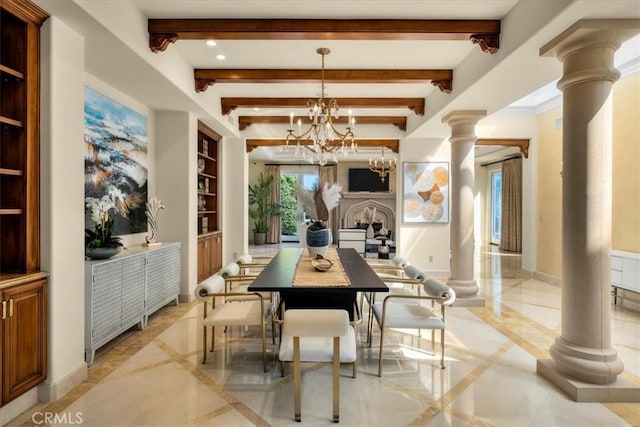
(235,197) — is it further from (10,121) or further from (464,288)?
(10,121)

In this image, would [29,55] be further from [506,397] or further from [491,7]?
[506,397]

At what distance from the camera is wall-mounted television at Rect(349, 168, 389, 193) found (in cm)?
1233

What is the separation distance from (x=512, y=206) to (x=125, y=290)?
10302mm

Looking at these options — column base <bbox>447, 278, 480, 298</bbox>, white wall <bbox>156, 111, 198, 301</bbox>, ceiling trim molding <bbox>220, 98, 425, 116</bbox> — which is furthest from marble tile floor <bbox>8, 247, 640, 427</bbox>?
ceiling trim molding <bbox>220, 98, 425, 116</bbox>

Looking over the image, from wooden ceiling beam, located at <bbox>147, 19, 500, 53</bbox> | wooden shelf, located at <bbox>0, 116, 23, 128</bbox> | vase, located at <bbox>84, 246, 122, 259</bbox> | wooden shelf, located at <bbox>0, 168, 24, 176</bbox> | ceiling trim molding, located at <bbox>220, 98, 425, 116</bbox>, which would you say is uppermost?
ceiling trim molding, located at <bbox>220, 98, 425, 116</bbox>

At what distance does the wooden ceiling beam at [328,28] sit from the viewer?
321 cm

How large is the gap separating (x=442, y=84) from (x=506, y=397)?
3.51 metres

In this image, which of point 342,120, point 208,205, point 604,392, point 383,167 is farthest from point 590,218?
point 383,167

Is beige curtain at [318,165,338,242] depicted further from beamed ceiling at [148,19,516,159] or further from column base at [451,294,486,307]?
column base at [451,294,486,307]

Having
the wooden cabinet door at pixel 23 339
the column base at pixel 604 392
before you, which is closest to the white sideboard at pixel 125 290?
the wooden cabinet door at pixel 23 339

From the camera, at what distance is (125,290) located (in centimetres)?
346

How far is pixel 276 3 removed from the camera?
9.82ft

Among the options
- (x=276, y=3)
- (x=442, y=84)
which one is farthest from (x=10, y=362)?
(x=442, y=84)

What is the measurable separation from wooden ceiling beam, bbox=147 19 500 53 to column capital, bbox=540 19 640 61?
67 centimetres
